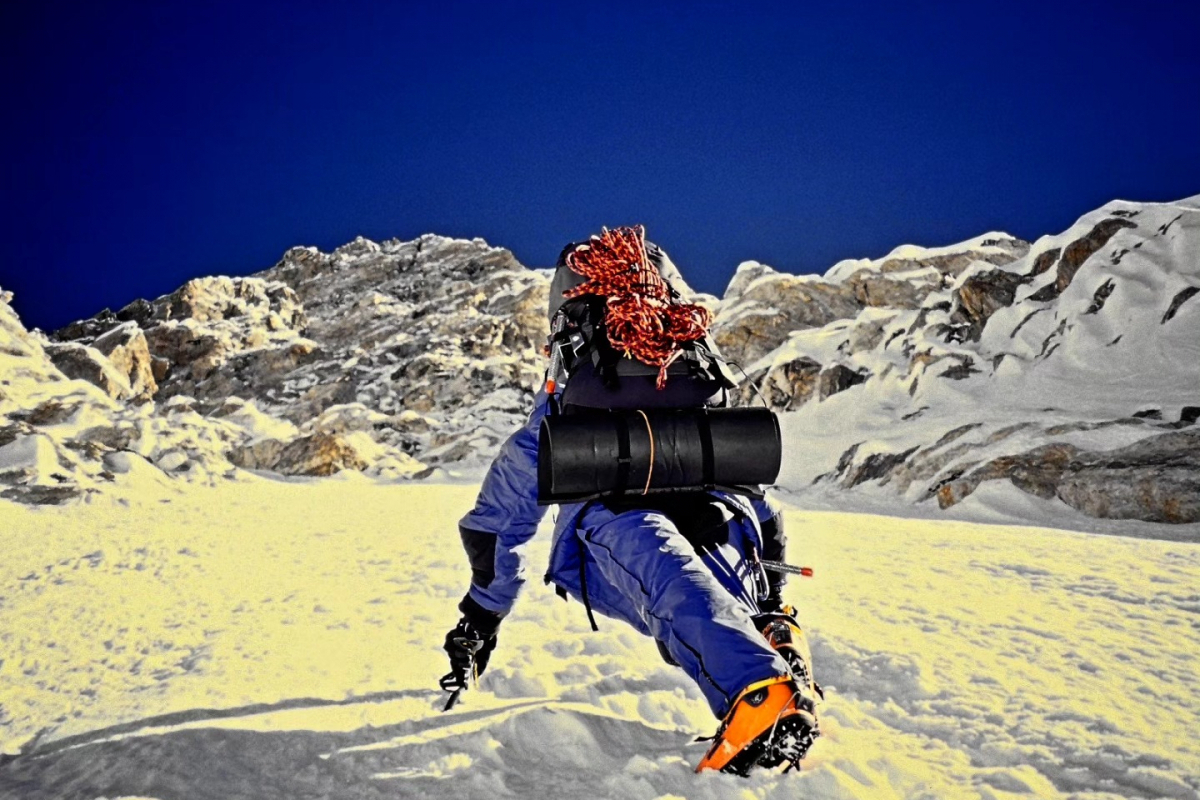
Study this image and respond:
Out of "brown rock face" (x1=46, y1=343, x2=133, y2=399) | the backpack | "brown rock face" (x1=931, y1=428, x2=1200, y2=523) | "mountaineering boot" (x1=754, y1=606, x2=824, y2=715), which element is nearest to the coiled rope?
the backpack

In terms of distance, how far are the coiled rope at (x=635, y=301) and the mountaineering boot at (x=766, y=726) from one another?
46.6 inches

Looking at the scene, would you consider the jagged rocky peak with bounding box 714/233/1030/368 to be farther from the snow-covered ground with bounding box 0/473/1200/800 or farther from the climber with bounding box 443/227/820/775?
the climber with bounding box 443/227/820/775

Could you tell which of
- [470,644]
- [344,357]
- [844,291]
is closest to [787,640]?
[470,644]

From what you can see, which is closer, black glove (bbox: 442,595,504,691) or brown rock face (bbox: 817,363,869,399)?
black glove (bbox: 442,595,504,691)

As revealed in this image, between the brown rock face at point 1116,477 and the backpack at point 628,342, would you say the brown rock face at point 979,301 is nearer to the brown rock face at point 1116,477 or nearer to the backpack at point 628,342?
the brown rock face at point 1116,477

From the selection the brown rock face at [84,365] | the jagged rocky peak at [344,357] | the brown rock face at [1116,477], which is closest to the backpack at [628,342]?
the brown rock face at [1116,477]

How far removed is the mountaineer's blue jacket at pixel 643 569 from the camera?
6.61ft

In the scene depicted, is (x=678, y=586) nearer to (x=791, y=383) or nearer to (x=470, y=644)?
(x=470, y=644)

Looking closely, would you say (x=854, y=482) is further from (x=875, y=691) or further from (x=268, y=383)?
(x=268, y=383)

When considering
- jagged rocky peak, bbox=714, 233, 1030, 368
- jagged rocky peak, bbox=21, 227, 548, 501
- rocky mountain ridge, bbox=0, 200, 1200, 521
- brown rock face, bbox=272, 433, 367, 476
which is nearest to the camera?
rocky mountain ridge, bbox=0, 200, 1200, 521

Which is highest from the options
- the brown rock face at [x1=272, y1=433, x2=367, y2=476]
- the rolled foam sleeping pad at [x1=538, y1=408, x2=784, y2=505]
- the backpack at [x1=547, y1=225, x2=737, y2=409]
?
the backpack at [x1=547, y1=225, x2=737, y2=409]

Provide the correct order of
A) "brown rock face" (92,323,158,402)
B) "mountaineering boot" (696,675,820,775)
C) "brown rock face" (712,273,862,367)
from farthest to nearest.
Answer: "brown rock face" (92,323,158,402) → "brown rock face" (712,273,862,367) → "mountaineering boot" (696,675,820,775)

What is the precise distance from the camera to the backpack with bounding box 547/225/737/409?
2.71 m

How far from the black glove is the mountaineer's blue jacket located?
0.05 metres
